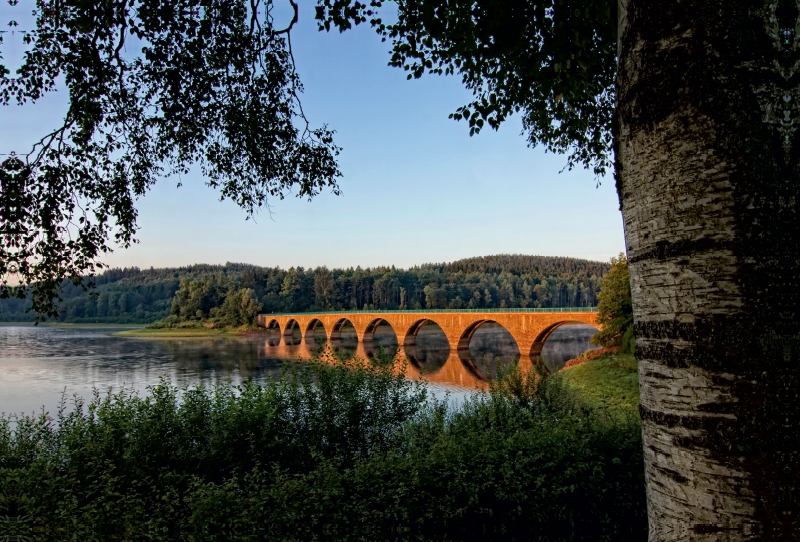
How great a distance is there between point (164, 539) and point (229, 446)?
315 centimetres

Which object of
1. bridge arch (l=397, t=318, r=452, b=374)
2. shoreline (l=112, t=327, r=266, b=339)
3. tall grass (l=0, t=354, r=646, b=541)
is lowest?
bridge arch (l=397, t=318, r=452, b=374)

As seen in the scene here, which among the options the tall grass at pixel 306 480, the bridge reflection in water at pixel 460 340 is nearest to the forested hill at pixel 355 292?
the bridge reflection in water at pixel 460 340

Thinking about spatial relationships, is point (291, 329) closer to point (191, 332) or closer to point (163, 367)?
point (191, 332)

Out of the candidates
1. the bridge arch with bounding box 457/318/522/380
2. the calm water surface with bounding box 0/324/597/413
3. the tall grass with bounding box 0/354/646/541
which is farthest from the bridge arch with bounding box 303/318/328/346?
the tall grass with bounding box 0/354/646/541

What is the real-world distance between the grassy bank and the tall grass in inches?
297

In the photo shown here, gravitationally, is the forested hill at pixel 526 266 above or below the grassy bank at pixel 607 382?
above

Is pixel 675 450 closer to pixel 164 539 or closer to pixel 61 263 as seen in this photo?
pixel 164 539

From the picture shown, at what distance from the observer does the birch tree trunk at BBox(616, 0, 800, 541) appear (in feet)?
4.49

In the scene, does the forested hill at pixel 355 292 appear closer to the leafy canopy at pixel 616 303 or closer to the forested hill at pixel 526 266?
the forested hill at pixel 526 266

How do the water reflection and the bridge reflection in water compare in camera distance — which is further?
the water reflection

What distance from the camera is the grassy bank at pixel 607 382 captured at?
15188mm

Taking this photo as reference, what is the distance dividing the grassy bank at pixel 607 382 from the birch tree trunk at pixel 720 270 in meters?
12.6

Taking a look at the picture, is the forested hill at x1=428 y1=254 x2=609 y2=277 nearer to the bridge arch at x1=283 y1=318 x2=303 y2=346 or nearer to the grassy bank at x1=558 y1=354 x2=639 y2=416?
the bridge arch at x1=283 y1=318 x2=303 y2=346

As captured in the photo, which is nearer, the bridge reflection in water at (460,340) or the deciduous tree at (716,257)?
the deciduous tree at (716,257)
